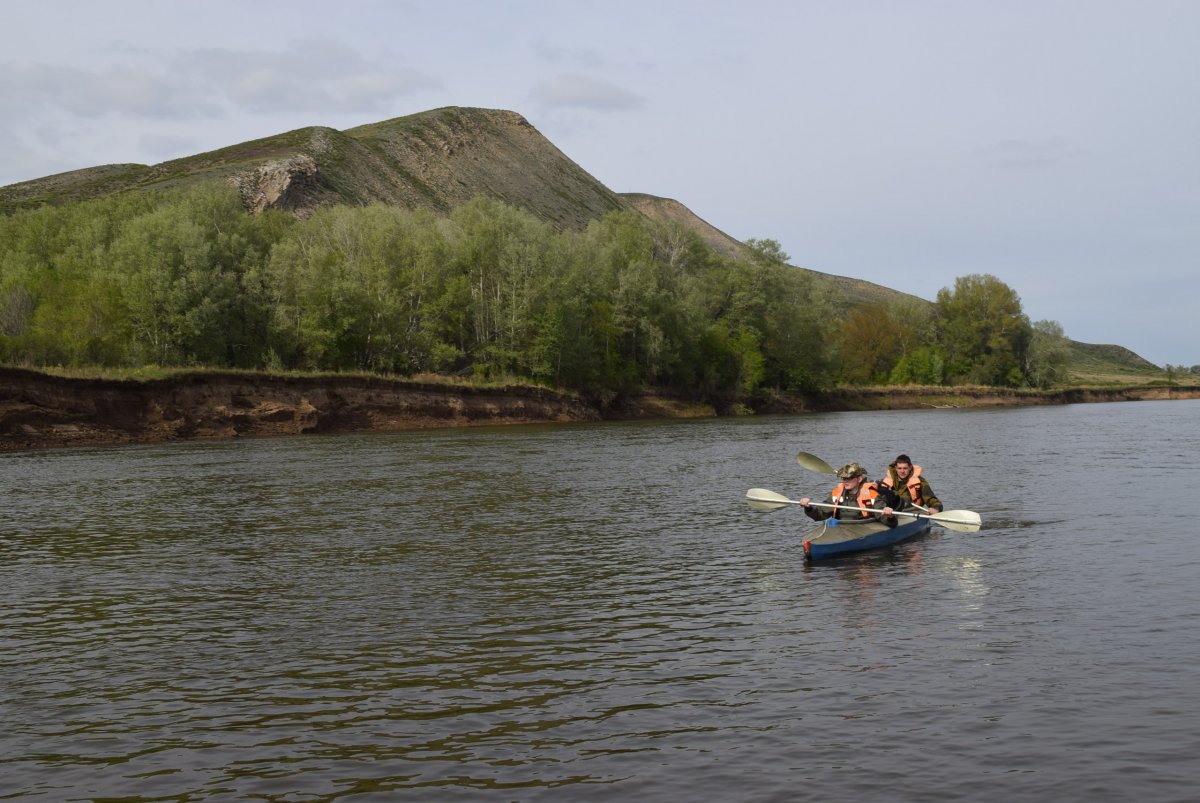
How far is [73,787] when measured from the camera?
30.5ft

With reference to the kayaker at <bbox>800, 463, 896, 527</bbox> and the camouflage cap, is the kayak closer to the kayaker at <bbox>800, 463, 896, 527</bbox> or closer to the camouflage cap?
the kayaker at <bbox>800, 463, 896, 527</bbox>

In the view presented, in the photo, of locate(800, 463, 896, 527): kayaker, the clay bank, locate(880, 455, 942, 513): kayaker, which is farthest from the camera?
the clay bank

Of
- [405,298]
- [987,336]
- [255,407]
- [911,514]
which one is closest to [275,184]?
[405,298]

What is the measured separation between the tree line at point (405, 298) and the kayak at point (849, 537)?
58.9m

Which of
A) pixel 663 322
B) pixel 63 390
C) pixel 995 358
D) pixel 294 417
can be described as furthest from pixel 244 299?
pixel 995 358

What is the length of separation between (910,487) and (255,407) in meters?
55.5

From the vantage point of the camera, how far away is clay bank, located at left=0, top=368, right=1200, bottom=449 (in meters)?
58.2

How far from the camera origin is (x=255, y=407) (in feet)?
231

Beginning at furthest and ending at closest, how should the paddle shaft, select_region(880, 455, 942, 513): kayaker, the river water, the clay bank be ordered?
the clay bank < select_region(880, 455, 942, 513): kayaker < the paddle shaft < the river water

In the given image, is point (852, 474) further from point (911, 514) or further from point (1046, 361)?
point (1046, 361)

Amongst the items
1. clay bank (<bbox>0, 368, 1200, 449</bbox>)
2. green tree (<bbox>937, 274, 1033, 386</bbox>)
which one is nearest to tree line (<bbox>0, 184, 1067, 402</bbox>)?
clay bank (<bbox>0, 368, 1200, 449</bbox>)

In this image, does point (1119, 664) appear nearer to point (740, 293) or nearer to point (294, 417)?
point (294, 417)

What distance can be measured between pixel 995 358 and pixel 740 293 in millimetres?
50884

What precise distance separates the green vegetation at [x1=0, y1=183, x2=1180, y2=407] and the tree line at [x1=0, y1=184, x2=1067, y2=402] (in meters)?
0.19
